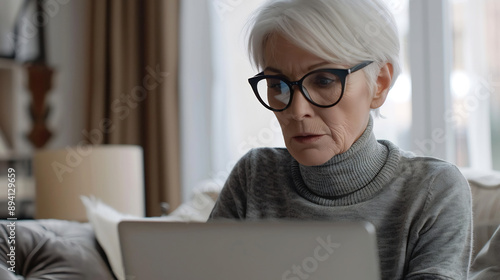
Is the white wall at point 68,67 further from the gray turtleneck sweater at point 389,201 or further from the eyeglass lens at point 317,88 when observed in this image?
the eyeglass lens at point 317,88

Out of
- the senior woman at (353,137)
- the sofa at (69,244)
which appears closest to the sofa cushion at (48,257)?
the sofa at (69,244)

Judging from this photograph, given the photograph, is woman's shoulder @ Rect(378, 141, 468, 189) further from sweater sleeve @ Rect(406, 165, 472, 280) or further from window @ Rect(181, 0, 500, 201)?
window @ Rect(181, 0, 500, 201)

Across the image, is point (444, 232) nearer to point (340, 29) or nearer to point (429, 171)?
point (429, 171)

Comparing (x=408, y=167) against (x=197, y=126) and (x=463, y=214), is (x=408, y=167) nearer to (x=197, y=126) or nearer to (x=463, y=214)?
(x=463, y=214)

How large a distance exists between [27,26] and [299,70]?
2.90 m

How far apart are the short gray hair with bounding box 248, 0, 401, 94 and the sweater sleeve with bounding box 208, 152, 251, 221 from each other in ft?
1.20

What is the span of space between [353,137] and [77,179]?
1599 millimetres

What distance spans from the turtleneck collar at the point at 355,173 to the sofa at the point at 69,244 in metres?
0.42

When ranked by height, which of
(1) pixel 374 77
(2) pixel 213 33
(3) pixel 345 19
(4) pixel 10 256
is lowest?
(4) pixel 10 256

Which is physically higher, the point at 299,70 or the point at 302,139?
the point at 299,70

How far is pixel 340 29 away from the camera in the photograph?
1089 millimetres

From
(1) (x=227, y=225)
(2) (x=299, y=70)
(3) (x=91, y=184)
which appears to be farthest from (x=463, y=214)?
(3) (x=91, y=184)

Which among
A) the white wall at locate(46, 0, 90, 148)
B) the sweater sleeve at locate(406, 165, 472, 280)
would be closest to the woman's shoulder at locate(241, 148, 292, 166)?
the sweater sleeve at locate(406, 165, 472, 280)

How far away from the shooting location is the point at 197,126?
3.35 m
